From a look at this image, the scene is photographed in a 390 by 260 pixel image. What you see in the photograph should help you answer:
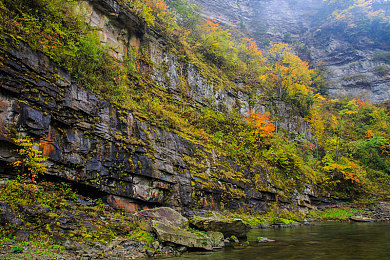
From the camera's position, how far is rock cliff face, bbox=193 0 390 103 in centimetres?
4272

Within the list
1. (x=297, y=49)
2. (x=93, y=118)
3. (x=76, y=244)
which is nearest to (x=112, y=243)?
(x=76, y=244)

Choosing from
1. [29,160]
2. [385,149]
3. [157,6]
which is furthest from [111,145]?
[385,149]

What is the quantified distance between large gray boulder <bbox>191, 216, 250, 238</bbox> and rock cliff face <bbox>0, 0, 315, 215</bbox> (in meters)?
2.28

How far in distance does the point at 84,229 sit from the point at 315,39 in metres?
60.1

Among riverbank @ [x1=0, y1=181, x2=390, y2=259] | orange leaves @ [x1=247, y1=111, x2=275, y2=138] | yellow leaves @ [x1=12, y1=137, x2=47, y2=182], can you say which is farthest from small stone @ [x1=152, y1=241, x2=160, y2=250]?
orange leaves @ [x1=247, y1=111, x2=275, y2=138]

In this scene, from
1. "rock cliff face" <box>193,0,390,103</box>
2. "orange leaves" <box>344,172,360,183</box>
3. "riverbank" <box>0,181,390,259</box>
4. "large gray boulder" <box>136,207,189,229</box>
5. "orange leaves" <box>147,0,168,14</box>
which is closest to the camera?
"riverbank" <box>0,181,390,259</box>

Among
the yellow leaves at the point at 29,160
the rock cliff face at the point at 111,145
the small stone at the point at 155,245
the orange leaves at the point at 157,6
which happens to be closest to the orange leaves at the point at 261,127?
the rock cliff face at the point at 111,145

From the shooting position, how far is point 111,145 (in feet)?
35.0

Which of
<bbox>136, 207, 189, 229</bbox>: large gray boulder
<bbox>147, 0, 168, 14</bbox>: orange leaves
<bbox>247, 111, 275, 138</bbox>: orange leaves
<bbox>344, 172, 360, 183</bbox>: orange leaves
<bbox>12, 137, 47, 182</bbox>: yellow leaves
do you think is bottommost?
<bbox>136, 207, 189, 229</bbox>: large gray boulder

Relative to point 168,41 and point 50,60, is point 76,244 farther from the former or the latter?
point 168,41

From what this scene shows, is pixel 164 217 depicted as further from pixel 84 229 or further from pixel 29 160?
pixel 29 160

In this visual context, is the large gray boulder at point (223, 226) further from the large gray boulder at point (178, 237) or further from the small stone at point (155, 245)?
the small stone at point (155, 245)

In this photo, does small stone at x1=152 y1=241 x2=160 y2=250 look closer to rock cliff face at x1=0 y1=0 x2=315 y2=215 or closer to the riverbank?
the riverbank

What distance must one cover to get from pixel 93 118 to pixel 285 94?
2797 cm
